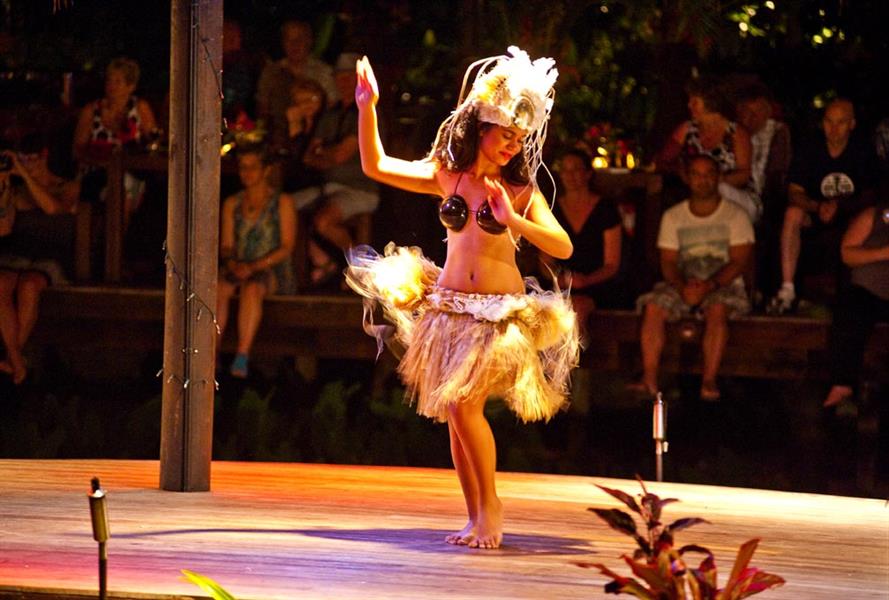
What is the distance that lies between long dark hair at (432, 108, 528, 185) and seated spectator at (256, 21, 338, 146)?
4.35 metres

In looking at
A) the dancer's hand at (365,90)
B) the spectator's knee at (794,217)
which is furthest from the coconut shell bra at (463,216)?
the spectator's knee at (794,217)

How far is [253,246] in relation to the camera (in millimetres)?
9289

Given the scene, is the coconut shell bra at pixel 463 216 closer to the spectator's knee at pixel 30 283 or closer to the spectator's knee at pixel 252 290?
the spectator's knee at pixel 252 290

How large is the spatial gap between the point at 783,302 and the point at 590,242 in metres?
1.01

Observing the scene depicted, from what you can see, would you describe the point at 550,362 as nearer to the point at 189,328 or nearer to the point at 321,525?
the point at 321,525

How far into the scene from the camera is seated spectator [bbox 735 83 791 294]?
921 cm

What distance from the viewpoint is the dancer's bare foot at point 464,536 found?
5258 mm

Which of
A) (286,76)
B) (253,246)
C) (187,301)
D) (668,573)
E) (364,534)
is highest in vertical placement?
(286,76)

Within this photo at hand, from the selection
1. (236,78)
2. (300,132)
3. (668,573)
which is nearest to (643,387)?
(300,132)

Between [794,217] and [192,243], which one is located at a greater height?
[794,217]

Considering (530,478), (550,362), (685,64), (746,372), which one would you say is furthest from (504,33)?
(550,362)

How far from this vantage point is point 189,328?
6281mm

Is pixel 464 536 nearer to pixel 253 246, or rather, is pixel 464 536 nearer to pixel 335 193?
pixel 253 246

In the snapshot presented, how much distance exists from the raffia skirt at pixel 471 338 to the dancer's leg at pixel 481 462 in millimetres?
42
